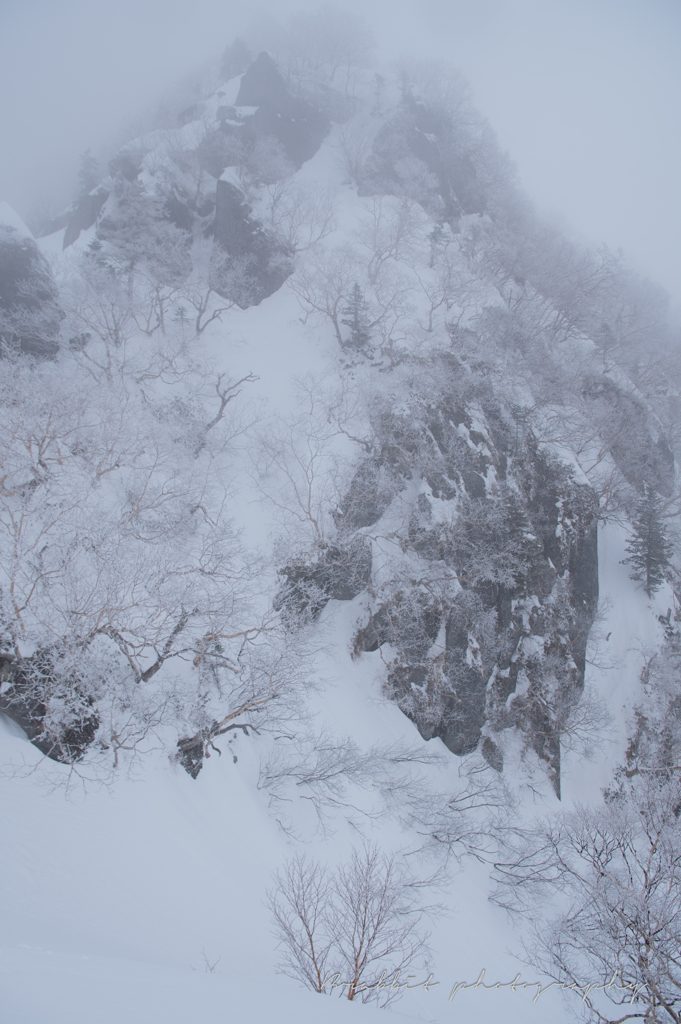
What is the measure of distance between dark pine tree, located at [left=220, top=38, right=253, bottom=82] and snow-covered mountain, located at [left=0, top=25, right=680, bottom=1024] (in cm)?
436

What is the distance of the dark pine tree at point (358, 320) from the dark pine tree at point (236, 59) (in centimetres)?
3025

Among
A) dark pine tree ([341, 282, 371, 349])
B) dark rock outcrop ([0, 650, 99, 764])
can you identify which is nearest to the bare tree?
dark rock outcrop ([0, 650, 99, 764])

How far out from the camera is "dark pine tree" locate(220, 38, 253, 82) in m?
33.0

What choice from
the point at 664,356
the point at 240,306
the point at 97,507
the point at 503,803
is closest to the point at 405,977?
the point at 503,803

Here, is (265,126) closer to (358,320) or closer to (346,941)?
(358,320)

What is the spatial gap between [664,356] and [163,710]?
1470 inches

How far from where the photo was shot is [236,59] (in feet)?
109

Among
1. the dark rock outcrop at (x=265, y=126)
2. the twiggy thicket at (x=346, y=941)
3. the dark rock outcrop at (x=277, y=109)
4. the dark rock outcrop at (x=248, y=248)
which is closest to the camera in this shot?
the twiggy thicket at (x=346, y=941)

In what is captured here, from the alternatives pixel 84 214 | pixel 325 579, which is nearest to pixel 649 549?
pixel 325 579

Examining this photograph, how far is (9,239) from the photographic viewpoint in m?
17.6

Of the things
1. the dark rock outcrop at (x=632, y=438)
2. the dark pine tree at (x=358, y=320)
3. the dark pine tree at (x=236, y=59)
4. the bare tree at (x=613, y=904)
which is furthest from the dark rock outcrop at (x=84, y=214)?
the bare tree at (x=613, y=904)

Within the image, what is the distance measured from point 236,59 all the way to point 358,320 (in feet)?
109

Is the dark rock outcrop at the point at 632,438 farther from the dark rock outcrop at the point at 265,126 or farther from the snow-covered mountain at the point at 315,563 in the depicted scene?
the dark rock outcrop at the point at 265,126

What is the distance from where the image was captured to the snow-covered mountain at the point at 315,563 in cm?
714
